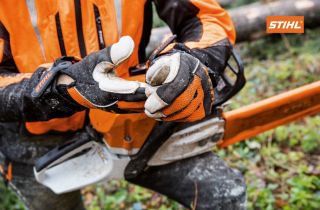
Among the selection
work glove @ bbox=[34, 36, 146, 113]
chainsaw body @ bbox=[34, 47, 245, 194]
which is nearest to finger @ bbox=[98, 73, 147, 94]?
work glove @ bbox=[34, 36, 146, 113]

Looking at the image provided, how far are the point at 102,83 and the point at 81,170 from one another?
2.67ft

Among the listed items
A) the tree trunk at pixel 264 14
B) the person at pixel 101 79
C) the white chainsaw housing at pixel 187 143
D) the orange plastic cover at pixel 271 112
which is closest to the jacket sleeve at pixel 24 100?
the person at pixel 101 79

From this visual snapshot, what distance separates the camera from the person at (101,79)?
1438 millimetres

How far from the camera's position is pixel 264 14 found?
199 inches

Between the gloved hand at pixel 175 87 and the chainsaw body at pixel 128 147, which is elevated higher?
the gloved hand at pixel 175 87

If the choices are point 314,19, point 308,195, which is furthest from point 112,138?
point 314,19

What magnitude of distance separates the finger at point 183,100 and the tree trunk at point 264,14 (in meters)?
3.82

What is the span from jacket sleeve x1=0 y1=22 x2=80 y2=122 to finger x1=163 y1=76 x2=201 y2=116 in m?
0.39

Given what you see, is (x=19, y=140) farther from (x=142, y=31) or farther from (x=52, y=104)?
(x=142, y=31)

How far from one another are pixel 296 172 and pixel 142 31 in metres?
1.69

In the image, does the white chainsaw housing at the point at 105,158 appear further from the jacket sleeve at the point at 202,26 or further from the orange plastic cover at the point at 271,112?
the jacket sleeve at the point at 202,26

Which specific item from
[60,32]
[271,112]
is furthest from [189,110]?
[271,112]

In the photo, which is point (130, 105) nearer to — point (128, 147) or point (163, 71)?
point (163, 71)

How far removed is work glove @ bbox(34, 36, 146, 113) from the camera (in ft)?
4.67
